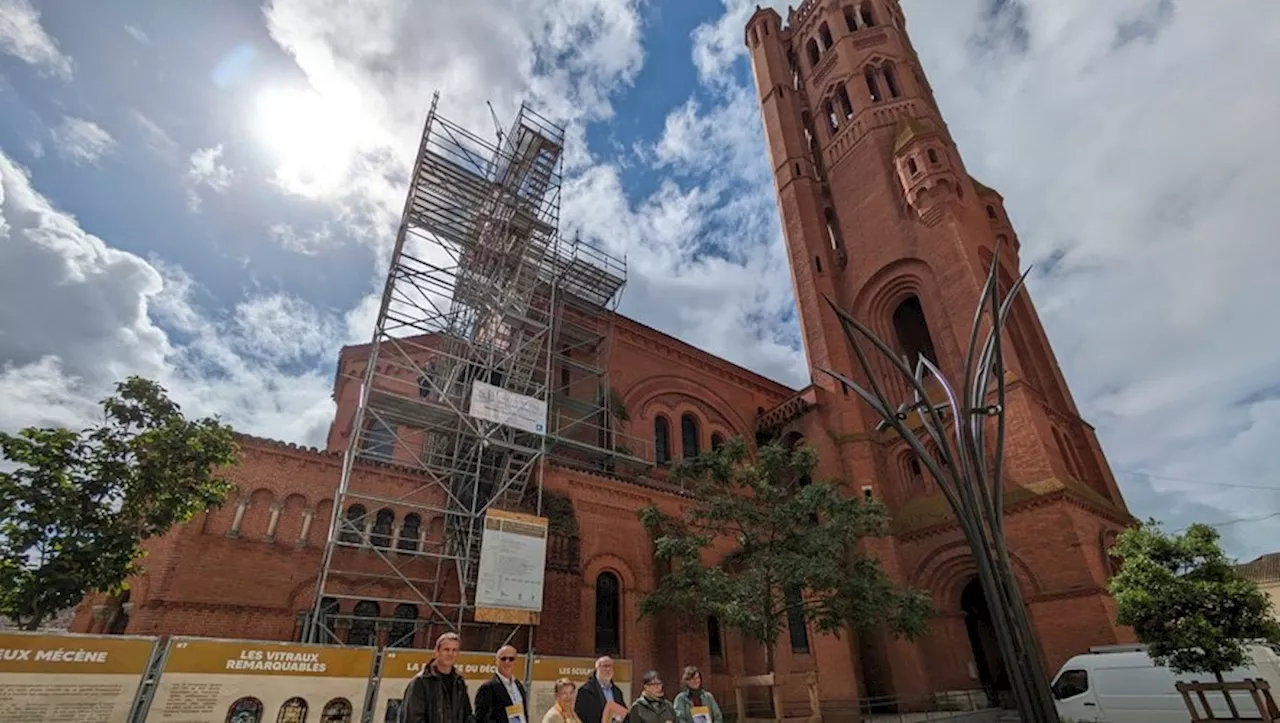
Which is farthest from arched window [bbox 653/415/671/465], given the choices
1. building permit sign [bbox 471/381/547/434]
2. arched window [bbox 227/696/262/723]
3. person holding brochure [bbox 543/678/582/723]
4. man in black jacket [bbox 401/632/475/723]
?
man in black jacket [bbox 401/632/475/723]

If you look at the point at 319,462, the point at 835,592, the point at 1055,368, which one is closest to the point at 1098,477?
the point at 1055,368

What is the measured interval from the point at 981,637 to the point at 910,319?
11998 millimetres

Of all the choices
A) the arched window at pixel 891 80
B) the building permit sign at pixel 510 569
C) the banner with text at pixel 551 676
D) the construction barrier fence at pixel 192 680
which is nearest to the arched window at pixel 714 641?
the building permit sign at pixel 510 569

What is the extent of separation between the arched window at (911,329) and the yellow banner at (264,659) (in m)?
21.7

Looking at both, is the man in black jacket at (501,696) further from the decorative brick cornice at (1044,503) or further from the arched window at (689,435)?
the arched window at (689,435)

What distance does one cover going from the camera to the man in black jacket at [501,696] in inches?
196

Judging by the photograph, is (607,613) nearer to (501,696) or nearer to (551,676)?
(551,676)

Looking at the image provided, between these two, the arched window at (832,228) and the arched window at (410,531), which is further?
the arched window at (832,228)

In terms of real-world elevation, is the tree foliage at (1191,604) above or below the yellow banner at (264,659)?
above

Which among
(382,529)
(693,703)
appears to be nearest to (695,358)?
(382,529)

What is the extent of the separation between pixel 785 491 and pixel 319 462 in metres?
11.4

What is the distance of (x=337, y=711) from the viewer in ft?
27.0

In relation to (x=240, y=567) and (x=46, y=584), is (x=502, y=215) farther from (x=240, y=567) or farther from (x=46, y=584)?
(x=46, y=584)

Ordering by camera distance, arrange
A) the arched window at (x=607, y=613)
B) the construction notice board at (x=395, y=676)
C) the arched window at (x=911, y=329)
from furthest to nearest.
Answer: the arched window at (x=911, y=329) → the arched window at (x=607, y=613) → the construction notice board at (x=395, y=676)
